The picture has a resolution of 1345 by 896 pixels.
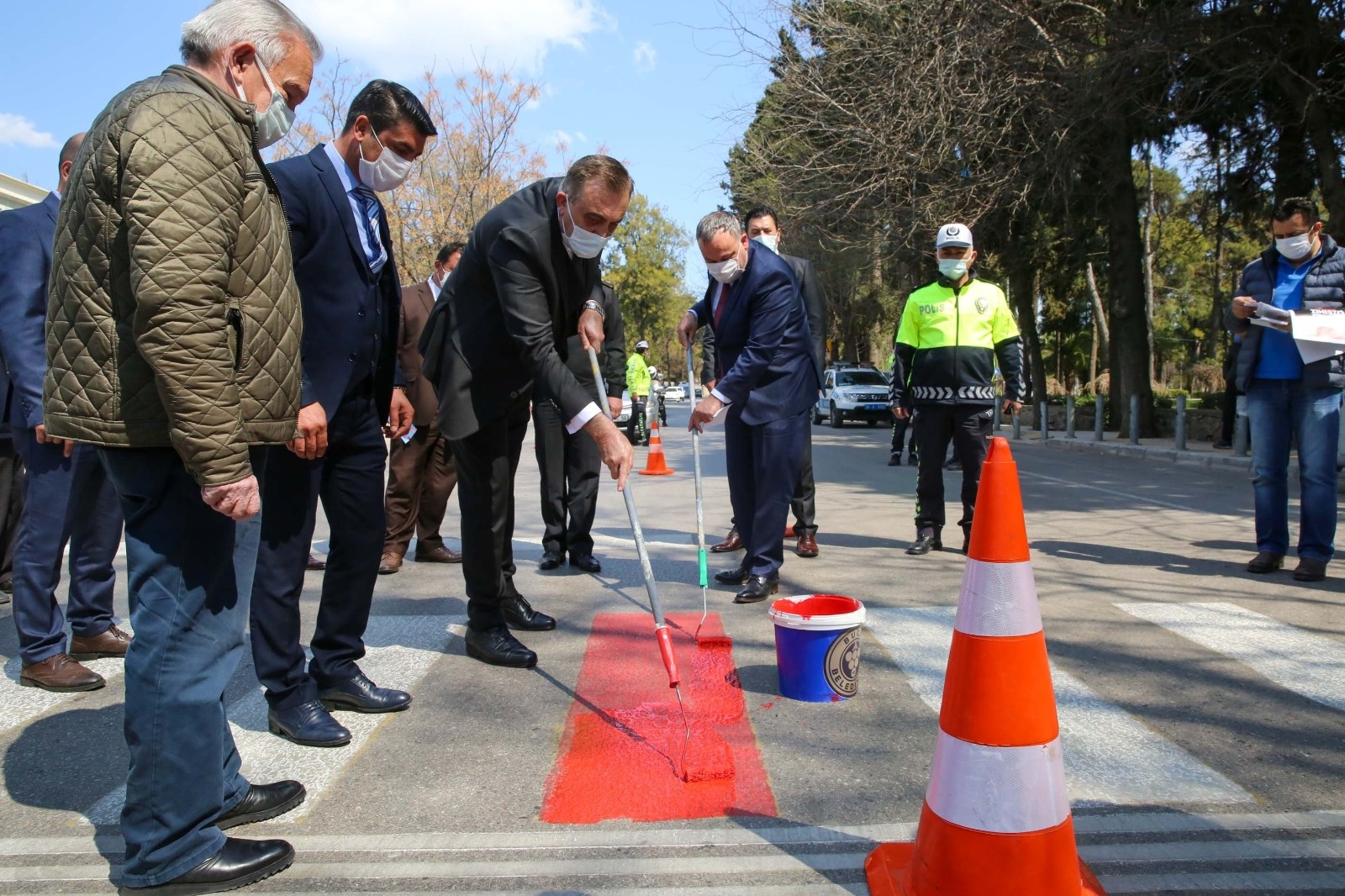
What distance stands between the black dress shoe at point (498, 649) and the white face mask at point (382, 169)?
73.0 inches

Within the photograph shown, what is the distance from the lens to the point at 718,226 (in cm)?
541

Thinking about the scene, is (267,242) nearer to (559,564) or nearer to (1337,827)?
(1337,827)

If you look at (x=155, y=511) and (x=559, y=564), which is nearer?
(x=155, y=511)

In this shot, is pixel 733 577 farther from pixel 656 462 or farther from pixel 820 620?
pixel 656 462

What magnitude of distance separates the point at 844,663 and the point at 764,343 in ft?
7.26

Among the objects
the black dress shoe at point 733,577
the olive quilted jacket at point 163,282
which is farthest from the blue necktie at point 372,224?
the black dress shoe at point 733,577

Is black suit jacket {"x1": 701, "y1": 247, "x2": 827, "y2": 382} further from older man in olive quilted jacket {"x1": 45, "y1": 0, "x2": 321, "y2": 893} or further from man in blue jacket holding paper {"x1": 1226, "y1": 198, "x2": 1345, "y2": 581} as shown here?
older man in olive quilted jacket {"x1": 45, "y1": 0, "x2": 321, "y2": 893}

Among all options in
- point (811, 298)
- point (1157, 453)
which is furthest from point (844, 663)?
point (1157, 453)

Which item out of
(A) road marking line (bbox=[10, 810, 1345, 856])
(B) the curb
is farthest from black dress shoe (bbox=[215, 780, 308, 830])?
(B) the curb

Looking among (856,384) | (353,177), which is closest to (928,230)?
(856,384)

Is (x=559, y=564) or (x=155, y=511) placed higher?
(x=155, y=511)

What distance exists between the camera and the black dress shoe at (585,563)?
6387mm

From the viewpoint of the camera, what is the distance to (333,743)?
333 cm

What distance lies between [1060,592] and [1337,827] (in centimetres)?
285
